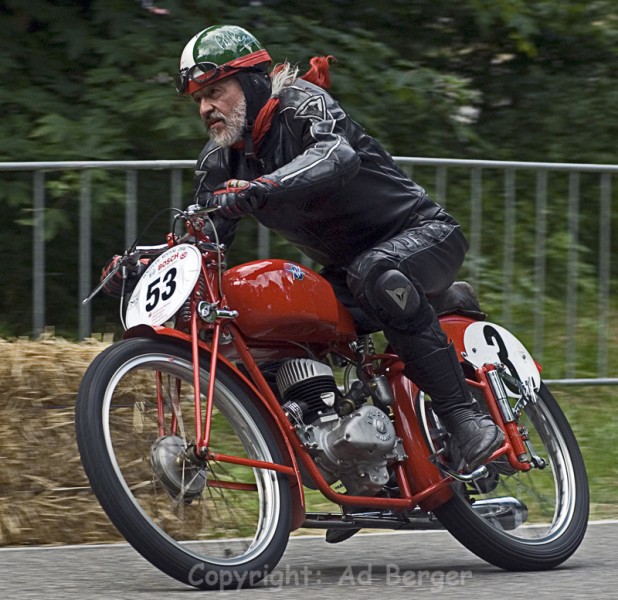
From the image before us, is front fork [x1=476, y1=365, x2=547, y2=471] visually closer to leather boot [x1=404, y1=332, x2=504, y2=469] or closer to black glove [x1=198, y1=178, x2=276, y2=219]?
leather boot [x1=404, y1=332, x2=504, y2=469]

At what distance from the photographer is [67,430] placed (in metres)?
5.48

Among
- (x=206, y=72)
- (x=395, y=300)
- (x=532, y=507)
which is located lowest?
(x=532, y=507)

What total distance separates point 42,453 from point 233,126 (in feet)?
4.81

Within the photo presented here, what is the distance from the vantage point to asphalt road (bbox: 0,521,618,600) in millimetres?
4410

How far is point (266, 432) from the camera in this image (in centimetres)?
456

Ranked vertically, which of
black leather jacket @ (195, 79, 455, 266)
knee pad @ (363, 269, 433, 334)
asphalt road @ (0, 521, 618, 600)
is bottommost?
asphalt road @ (0, 521, 618, 600)

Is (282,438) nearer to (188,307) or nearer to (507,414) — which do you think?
(188,307)

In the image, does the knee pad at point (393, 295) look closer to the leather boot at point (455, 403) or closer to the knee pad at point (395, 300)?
the knee pad at point (395, 300)

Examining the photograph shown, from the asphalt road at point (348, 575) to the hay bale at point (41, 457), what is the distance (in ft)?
0.64

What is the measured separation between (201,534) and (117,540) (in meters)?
1.06

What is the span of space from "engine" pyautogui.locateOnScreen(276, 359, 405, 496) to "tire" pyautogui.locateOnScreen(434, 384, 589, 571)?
0.93ft

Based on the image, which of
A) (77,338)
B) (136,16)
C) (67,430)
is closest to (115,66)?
(136,16)

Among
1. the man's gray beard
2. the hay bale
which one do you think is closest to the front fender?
the man's gray beard

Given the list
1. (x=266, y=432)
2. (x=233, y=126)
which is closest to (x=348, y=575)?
(x=266, y=432)
